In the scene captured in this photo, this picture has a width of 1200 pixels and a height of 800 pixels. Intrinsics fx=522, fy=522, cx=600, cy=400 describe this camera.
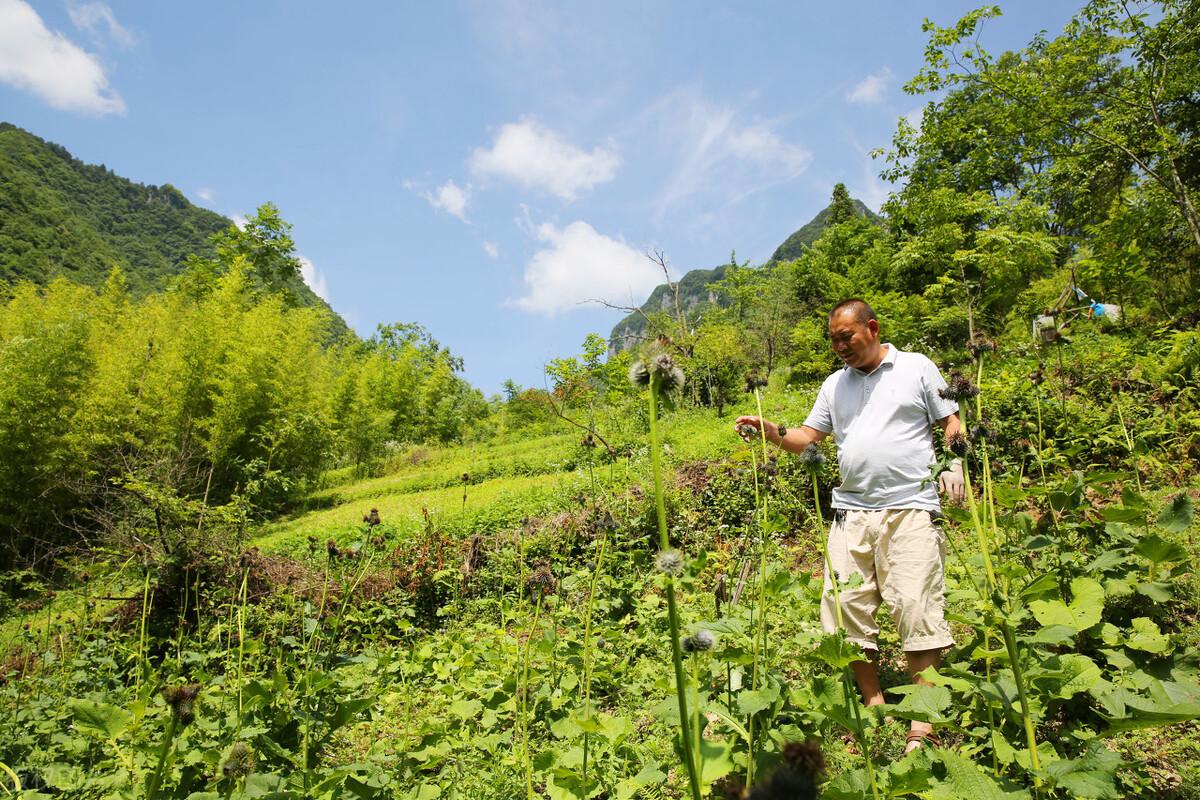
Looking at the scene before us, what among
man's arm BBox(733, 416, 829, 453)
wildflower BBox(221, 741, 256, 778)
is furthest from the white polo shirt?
wildflower BBox(221, 741, 256, 778)

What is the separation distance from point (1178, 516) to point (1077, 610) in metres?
0.56

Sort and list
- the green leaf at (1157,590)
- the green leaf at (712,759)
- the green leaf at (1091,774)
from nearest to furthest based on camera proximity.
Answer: the green leaf at (712,759), the green leaf at (1091,774), the green leaf at (1157,590)

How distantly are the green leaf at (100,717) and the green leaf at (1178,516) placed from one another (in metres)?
3.12

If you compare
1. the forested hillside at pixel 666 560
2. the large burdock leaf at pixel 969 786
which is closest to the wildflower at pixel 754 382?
the forested hillside at pixel 666 560

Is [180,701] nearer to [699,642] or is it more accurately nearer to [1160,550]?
[699,642]

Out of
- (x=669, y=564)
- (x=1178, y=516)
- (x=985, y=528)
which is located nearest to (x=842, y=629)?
(x=669, y=564)

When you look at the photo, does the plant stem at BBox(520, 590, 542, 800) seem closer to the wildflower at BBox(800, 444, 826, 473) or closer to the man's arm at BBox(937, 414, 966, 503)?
the wildflower at BBox(800, 444, 826, 473)

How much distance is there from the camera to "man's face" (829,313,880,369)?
239 cm

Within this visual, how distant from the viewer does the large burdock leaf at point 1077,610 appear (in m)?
1.58

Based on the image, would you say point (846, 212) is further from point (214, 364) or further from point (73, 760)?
point (73, 760)

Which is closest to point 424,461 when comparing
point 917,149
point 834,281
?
point 834,281

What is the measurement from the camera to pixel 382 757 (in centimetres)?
184

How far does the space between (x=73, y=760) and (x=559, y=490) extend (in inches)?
197

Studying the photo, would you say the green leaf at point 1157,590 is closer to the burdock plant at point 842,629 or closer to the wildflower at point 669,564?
the burdock plant at point 842,629
